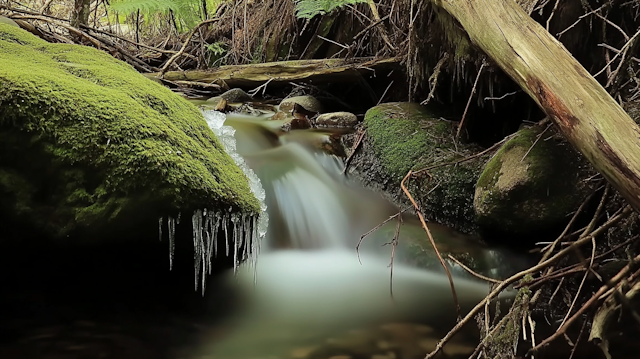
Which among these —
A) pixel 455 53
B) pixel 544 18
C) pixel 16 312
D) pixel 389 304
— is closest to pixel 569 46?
pixel 544 18

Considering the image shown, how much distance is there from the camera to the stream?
230 cm

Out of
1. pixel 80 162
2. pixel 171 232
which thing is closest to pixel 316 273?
pixel 171 232

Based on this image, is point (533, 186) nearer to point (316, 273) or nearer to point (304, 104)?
point (316, 273)

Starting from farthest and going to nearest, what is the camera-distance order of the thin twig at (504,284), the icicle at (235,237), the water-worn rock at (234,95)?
the water-worn rock at (234,95) < the icicle at (235,237) < the thin twig at (504,284)

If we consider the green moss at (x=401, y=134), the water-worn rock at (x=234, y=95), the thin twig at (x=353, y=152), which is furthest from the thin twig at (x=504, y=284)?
the water-worn rock at (x=234, y=95)

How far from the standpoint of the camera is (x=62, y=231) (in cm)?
235

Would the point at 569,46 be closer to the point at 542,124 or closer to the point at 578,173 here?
the point at 542,124

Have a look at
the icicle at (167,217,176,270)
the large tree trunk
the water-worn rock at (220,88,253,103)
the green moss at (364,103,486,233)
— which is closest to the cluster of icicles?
the icicle at (167,217,176,270)

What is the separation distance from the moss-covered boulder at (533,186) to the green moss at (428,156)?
332 mm

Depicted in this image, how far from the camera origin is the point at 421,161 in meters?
3.71

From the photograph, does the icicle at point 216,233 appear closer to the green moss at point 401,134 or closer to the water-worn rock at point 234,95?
the green moss at point 401,134

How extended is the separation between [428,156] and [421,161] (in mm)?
76

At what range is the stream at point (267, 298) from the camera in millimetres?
2305

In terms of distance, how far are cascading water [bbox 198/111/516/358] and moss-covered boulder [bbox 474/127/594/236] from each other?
1.54ft
